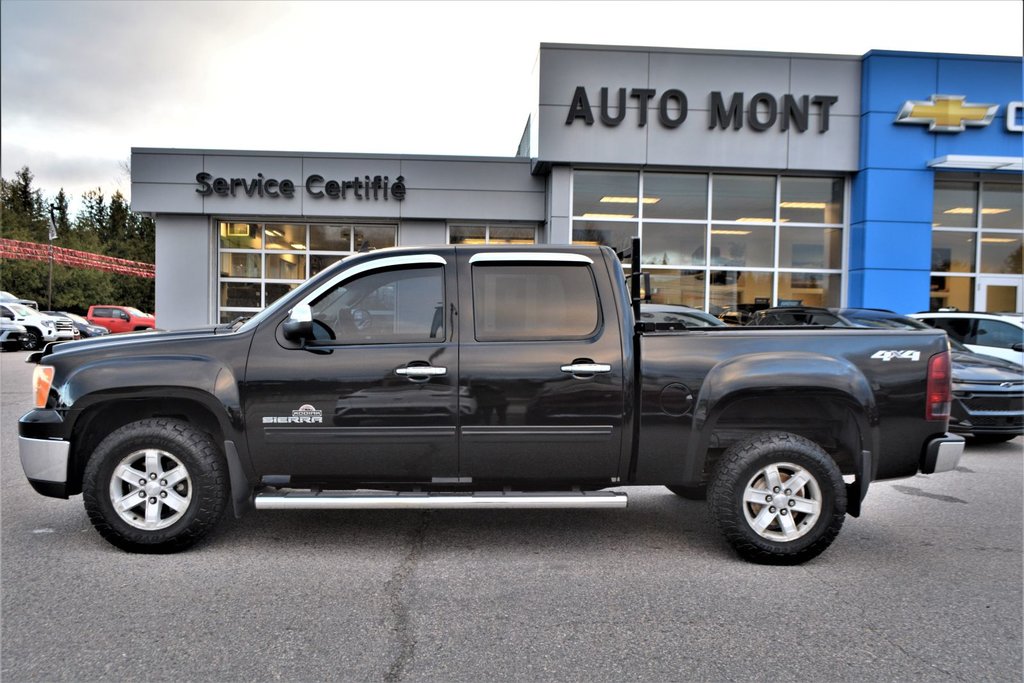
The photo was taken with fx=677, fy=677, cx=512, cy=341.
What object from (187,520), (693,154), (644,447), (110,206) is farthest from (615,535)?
(110,206)

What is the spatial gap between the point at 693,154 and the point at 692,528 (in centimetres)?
1253

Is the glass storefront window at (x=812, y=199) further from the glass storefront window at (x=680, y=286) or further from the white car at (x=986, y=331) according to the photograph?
the white car at (x=986, y=331)

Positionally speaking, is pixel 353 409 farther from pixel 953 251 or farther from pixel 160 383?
pixel 953 251

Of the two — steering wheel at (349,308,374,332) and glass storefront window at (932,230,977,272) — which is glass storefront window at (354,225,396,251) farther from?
steering wheel at (349,308,374,332)

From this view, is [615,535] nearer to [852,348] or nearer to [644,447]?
[644,447]

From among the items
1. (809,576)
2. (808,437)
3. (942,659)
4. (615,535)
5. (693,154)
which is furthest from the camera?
(693,154)

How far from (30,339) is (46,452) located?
2393cm

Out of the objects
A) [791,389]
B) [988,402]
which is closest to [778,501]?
[791,389]

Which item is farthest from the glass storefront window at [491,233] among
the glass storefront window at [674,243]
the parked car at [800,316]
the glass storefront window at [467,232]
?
the parked car at [800,316]

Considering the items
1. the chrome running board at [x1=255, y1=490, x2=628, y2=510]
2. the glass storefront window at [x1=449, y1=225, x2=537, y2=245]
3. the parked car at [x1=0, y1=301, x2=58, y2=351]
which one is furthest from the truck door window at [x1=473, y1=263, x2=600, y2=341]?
the parked car at [x1=0, y1=301, x2=58, y2=351]

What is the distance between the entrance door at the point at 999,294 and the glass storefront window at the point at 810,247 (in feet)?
11.9

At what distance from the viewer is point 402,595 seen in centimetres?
366

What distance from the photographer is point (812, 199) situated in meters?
16.7

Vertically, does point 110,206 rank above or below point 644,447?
above
